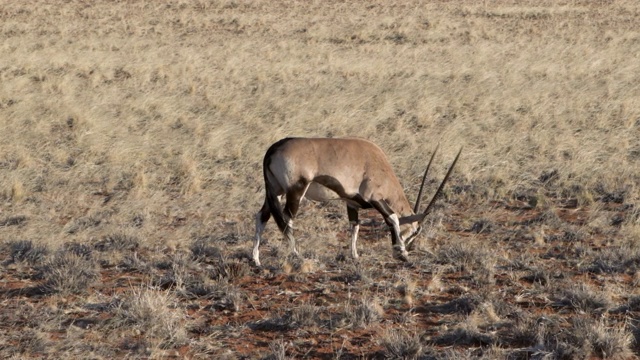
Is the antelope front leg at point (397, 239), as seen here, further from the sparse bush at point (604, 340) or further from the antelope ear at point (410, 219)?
the sparse bush at point (604, 340)

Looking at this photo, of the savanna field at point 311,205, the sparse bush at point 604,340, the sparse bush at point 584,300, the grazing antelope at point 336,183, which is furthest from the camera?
the grazing antelope at point 336,183

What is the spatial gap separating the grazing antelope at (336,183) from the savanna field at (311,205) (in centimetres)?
41

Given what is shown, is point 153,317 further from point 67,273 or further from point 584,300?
point 584,300

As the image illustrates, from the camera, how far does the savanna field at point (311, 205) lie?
6.98 m

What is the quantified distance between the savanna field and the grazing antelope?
0.41 metres

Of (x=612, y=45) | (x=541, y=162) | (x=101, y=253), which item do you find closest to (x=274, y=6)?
(x=612, y=45)

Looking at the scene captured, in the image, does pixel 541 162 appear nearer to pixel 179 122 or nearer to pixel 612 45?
pixel 179 122

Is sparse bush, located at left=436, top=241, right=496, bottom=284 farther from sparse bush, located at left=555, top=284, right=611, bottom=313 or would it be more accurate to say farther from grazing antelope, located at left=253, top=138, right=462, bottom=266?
sparse bush, located at left=555, top=284, right=611, bottom=313

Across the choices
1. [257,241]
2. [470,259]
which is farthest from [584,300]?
[257,241]

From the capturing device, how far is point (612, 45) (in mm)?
26922

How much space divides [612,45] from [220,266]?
2207cm

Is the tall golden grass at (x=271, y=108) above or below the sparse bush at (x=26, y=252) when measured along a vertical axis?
below

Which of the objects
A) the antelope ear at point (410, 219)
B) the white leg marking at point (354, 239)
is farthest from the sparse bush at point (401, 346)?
the white leg marking at point (354, 239)

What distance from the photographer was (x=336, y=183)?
28.1 ft
